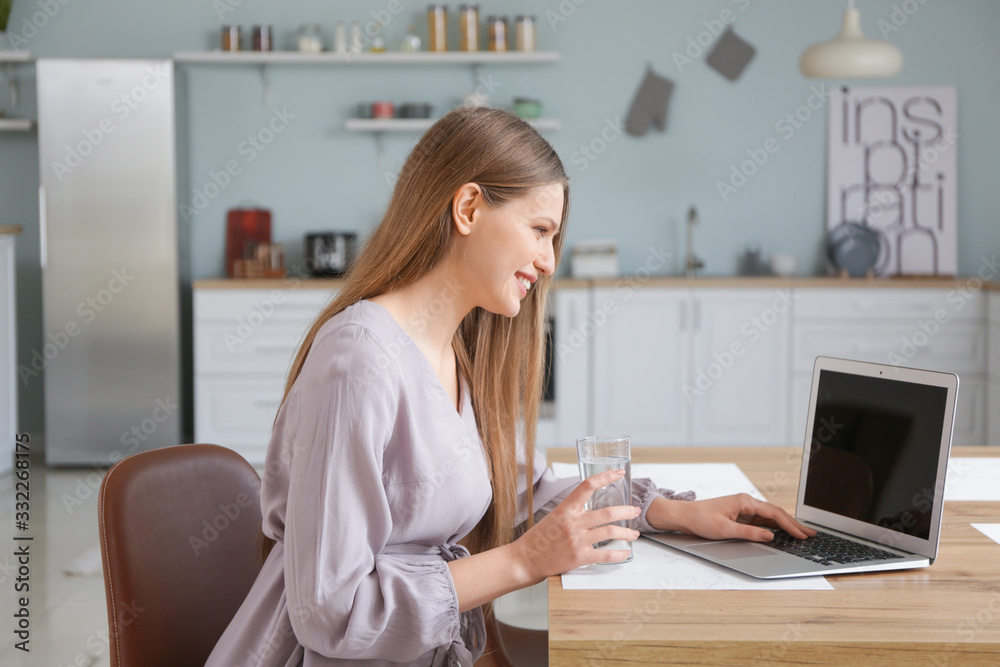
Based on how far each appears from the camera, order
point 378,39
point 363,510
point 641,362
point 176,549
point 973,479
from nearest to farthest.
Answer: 1. point 363,510
2. point 176,549
3. point 973,479
4. point 641,362
5. point 378,39

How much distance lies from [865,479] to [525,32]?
374 cm

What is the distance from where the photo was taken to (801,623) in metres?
0.85

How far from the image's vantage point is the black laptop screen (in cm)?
105

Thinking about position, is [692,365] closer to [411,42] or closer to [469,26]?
[469,26]

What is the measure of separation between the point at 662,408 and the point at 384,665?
340cm

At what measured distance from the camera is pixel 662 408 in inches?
170

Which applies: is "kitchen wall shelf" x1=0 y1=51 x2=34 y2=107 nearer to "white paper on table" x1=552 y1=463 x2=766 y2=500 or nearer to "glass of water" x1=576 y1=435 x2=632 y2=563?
"white paper on table" x1=552 y1=463 x2=766 y2=500

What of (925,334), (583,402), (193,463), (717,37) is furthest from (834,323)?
(193,463)

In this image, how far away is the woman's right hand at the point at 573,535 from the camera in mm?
979

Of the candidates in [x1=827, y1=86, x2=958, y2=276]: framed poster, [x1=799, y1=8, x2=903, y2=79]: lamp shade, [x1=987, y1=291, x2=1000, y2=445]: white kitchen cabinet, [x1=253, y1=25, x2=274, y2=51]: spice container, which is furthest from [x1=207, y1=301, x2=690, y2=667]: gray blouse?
[x1=827, y1=86, x2=958, y2=276]: framed poster

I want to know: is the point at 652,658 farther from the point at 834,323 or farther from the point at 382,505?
the point at 834,323

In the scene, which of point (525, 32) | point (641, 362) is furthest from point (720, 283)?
point (525, 32)

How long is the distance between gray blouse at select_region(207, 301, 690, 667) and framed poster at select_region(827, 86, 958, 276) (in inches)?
154

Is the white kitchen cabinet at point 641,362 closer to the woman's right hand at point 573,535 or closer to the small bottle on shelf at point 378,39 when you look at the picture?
the small bottle on shelf at point 378,39
